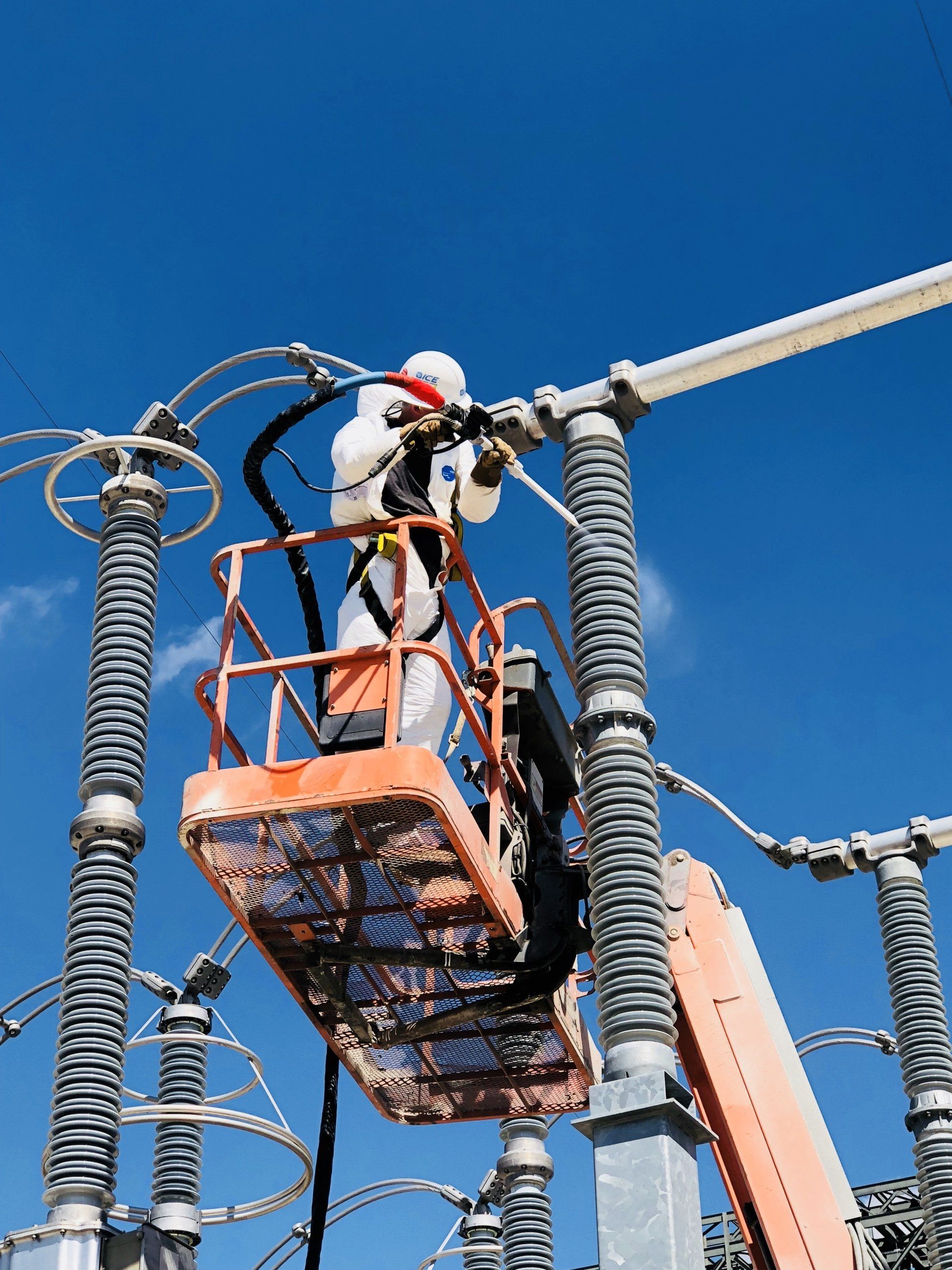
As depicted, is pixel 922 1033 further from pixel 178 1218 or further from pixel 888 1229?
pixel 888 1229

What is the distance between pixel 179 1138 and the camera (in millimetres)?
13617

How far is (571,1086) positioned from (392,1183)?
28.7 feet

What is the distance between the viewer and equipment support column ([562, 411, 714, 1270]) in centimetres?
755

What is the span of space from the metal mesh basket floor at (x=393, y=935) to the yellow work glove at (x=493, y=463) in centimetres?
213

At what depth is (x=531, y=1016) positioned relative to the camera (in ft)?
38.8

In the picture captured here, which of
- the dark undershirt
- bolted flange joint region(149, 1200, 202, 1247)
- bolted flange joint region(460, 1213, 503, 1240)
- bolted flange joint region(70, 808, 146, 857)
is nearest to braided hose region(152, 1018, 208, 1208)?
bolted flange joint region(149, 1200, 202, 1247)

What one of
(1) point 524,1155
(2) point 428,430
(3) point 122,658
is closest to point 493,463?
(2) point 428,430

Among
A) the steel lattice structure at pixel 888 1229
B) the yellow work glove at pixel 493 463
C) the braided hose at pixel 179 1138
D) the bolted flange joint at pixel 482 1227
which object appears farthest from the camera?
the steel lattice structure at pixel 888 1229

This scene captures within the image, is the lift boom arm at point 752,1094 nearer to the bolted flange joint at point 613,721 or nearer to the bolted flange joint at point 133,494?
the bolted flange joint at point 613,721

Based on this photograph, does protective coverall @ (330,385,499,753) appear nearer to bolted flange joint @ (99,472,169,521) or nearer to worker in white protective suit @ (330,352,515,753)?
worker in white protective suit @ (330,352,515,753)

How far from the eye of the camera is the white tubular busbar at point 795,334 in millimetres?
10211

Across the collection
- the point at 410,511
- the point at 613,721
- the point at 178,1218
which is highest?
the point at 410,511

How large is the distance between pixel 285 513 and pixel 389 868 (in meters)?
2.46

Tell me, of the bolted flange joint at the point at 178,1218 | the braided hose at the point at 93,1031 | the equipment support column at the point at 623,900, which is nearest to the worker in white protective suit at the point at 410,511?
the equipment support column at the point at 623,900
